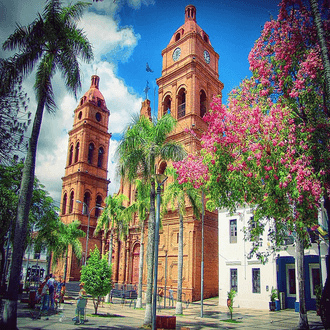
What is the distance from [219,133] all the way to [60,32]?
7.15m

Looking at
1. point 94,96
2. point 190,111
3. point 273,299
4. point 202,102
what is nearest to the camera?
point 273,299

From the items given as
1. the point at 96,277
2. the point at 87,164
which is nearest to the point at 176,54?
the point at 87,164

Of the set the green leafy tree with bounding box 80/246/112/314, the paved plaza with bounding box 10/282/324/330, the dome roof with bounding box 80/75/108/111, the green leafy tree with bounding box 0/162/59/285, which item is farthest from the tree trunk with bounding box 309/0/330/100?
the dome roof with bounding box 80/75/108/111

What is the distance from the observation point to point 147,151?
17188 mm

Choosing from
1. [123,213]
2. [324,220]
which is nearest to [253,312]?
[324,220]

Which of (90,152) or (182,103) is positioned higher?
(182,103)

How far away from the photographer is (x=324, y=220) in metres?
21.1

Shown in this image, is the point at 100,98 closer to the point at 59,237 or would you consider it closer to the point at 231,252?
the point at 59,237

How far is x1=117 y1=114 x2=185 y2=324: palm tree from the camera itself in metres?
16.9

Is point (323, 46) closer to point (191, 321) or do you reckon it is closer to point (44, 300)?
point (191, 321)

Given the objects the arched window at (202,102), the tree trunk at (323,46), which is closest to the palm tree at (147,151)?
the tree trunk at (323,46)

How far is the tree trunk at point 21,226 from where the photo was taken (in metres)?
10.3

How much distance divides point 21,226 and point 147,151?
7.65 m

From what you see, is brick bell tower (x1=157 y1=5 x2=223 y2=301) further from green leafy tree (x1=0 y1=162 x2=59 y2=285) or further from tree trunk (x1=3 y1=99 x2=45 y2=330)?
tree trunk (x1=3 y1=99 x2=45 y2=330)
